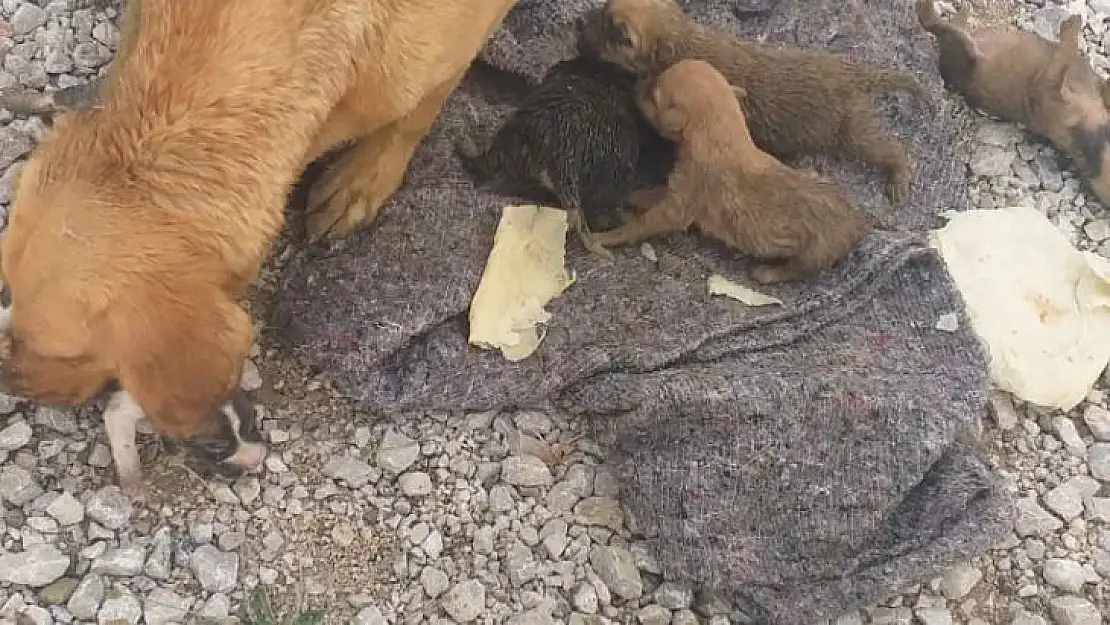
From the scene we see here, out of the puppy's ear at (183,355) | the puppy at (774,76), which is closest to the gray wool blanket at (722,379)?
the puppy at (774,76)

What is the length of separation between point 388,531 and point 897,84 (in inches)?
75.4

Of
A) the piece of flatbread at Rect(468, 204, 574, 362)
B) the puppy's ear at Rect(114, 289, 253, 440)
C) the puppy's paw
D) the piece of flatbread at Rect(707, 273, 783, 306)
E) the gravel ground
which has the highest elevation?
the puppy's ear at Rect(114, 289, 253, 440)

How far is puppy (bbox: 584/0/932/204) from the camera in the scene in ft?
10.7

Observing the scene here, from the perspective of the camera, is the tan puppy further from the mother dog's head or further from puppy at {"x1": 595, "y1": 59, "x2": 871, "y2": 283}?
puppy at {"x1": 595, "y1": 59, "x2": 871, "y2": 283}

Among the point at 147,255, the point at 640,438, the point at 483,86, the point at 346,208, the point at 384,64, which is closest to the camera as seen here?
the point at 147,255

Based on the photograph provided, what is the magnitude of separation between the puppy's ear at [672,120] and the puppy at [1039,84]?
3.82 ft

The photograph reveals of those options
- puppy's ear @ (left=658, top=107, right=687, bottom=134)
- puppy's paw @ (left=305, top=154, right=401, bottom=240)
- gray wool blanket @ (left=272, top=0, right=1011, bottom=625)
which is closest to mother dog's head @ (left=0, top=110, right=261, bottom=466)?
gray wool blanket @ (left=272, top=0, right=1011, bottom=625)

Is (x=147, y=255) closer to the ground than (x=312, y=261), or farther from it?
farther from it

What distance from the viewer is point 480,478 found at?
299cm

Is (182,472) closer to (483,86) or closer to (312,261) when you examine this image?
(312,261)

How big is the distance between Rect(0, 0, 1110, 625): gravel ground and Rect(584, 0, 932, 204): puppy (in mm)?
900

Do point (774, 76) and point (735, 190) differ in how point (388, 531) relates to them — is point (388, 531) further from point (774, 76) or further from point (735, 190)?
point (774, 76)

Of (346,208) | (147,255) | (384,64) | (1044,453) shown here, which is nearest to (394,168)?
(346,208)

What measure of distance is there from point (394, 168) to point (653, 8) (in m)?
0.86
